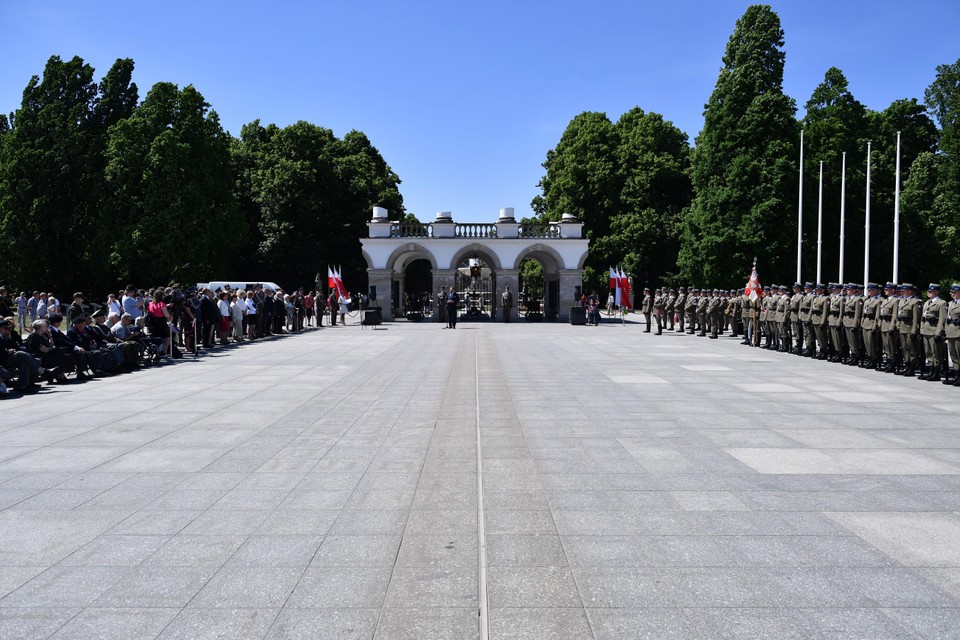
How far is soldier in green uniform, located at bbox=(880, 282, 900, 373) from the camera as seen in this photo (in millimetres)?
16344

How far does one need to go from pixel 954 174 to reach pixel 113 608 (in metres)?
53.1

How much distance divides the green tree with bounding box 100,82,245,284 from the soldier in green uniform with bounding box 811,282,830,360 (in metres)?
34.4

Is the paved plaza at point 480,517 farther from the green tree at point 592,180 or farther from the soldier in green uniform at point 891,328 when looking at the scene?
the green tree at point 592,180

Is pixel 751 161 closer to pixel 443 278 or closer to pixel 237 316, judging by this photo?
pixel 443 278

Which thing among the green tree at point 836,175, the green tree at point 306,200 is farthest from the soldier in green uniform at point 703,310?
the green tree at point 306,200

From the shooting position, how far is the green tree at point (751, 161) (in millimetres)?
40688

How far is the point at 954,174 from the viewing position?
4669 centimetres

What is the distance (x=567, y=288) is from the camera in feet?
139

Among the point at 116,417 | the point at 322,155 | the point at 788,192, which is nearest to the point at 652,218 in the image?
the point at 788,192

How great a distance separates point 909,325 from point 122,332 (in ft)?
54.6

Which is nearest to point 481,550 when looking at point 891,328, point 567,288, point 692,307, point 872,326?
point 891,328

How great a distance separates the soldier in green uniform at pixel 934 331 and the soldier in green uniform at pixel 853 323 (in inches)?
101

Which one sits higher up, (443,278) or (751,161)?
(751,161)

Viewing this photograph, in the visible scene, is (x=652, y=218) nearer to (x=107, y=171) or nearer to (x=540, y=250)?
(x=540, y=250)
